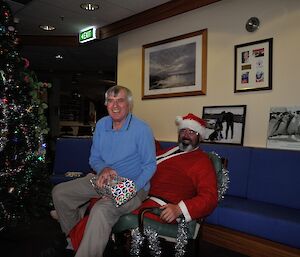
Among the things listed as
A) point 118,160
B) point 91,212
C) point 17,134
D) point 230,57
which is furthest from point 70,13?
point 91,212

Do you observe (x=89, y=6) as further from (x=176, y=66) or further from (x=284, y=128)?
(x=284, y=128)

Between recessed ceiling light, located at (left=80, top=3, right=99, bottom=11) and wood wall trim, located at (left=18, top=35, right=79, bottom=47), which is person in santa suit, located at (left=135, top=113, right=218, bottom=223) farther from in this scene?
wood wall trim, located at (left=18, top=35, right=79, bottom=47)

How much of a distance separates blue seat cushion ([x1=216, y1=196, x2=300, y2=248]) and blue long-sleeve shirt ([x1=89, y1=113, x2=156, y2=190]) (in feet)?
2.78

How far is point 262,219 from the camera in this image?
8.24ft

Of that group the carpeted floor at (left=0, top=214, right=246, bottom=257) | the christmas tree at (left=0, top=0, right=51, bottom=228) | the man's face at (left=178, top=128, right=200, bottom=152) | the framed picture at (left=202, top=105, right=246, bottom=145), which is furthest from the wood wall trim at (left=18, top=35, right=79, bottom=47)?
the man's face at (left=178, top=128, right=200, bottom=152)

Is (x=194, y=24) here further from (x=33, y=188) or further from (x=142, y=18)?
(x=33, y=188)

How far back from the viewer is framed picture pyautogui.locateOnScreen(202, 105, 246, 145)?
3494mm

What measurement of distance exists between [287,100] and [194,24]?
1.57m

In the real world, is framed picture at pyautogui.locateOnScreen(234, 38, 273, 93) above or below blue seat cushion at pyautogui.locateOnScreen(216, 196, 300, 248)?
above

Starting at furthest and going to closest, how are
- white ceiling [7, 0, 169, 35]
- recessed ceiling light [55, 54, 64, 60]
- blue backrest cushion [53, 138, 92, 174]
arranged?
1. recessed ceiling light [55, 54, 64, 60]
2. blue backrest cushion [53, 138, 92, 174]
3. white ceiling [7, 0, 169, 35]

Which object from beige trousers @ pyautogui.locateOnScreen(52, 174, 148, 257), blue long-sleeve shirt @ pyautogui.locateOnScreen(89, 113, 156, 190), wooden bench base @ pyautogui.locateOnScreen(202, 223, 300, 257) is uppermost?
blue long-sleeve shirt @ pyautogui.locateOnScreen(89, 113, 156, 190)

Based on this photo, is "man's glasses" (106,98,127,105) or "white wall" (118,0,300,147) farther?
"white wall" (118,0,300,147)

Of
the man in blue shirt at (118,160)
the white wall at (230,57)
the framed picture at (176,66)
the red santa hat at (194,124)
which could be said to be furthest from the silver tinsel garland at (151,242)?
the framed picture at (176,66)

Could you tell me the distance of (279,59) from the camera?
3217 millimetres
